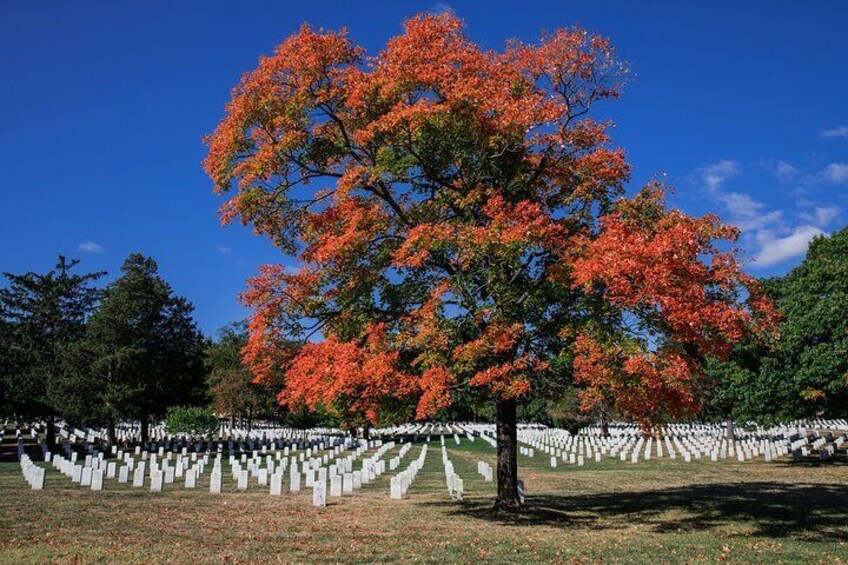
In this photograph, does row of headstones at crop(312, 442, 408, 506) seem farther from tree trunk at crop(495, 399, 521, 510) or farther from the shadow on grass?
tree trunk at crop(495, 399, 521, 510)

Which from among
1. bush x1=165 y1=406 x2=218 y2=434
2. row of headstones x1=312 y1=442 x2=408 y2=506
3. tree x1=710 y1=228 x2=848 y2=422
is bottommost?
row of headstones x1=312 y1=442 x2=408 y2=506

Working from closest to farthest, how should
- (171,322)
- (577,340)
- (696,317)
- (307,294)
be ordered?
(696,317) < (577,340) < (307,294) < (171,322)

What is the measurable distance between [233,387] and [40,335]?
16565 millimetres

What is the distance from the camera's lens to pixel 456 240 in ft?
46.0

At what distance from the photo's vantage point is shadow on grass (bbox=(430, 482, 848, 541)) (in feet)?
49.8

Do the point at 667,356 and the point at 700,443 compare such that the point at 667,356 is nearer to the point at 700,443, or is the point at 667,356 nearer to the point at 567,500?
the point at 567,500

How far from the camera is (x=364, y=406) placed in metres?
15.3

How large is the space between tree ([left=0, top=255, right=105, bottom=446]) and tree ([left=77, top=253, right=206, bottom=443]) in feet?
9.26

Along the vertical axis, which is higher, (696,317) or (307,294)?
(307,294)

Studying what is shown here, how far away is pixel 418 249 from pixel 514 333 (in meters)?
2.79

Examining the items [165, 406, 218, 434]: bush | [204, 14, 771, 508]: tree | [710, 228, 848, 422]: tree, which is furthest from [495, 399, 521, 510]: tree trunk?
[165, 406, 218, 434]: bush

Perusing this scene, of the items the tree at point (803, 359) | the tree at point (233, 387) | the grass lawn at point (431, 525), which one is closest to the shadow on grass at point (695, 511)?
the grass lawn at point (431, 525)

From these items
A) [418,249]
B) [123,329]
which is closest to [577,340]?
[418,249]

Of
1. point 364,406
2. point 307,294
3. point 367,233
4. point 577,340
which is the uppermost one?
point 367,233
